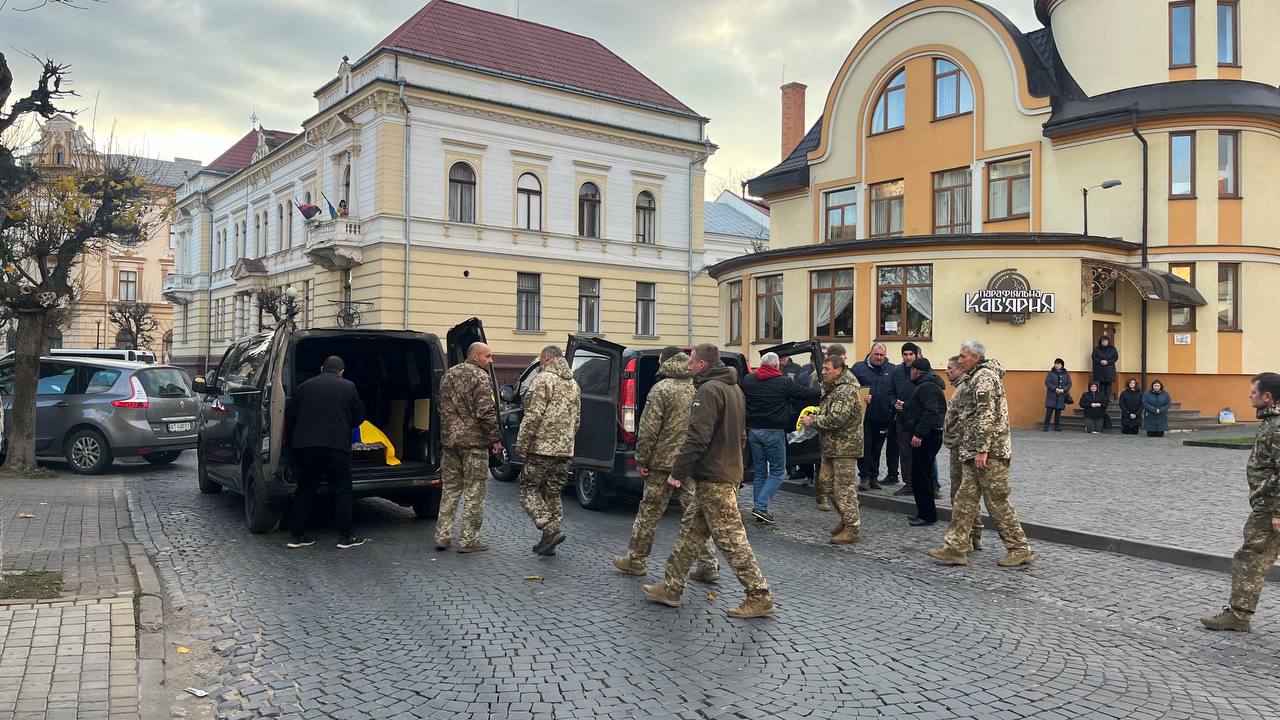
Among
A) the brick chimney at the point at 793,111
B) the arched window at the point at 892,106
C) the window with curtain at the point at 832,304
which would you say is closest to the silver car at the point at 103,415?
the window with curtain at the point at 832,304

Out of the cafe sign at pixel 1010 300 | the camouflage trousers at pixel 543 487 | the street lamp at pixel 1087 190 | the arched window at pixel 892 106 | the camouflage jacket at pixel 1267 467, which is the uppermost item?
the arched window at pixel 892 106

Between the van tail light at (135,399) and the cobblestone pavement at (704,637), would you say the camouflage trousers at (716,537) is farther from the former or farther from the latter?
the van tail light at (135,399)

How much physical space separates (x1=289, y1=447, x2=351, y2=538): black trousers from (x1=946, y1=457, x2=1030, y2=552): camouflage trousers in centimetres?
536

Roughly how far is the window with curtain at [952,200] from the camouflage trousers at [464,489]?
2186cm

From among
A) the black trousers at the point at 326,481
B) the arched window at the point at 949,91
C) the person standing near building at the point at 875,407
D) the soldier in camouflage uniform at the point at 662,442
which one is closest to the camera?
the soldier in camouflage uniform at the point at 662,442

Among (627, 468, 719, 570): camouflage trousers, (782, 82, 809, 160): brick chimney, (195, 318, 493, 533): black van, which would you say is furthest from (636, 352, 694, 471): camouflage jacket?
(782, 82, 809, 160): brick chimney

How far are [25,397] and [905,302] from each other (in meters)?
19.0

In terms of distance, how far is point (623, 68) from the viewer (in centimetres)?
3975

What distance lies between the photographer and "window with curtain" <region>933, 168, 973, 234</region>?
2652 cm

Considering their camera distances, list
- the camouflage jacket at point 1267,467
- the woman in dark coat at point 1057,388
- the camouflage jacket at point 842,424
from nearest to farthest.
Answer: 1. the camouflage jacket at point 1267,467
2. the camouflage jacket at point 842,424
3. the woman in dark coat at point 1057,388

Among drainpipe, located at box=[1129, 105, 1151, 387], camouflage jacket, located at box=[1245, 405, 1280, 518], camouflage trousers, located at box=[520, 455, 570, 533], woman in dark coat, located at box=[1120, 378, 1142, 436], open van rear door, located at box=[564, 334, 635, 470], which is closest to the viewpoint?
camouflage jacket, located at box=[1245, 405, 1280, 518]

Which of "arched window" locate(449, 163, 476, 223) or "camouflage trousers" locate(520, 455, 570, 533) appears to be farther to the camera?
"arched window" locate(449, 163, 476, 223)

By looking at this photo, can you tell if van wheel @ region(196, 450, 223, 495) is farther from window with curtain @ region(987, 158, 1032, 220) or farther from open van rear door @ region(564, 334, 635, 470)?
window with curtain @ region(987, 158, 1032, 220)

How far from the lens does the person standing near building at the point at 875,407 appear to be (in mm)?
11625
